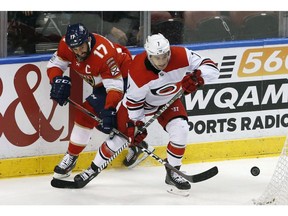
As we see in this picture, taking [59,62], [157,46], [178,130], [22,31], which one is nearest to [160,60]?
[157,46]

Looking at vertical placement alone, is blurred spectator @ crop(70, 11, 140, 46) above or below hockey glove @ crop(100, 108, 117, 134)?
above

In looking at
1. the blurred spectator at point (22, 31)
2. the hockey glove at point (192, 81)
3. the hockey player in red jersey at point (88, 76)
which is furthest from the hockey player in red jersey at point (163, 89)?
the blurred spectator at point (22, 31)

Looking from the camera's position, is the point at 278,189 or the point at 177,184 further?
the point at 177,184

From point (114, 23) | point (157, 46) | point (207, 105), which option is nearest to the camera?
point (157, 46)

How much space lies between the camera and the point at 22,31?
6.75 metres

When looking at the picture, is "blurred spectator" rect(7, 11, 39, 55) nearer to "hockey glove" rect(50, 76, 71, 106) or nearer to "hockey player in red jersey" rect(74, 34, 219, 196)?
"hockey glove" rect(50, 76, 71, 106)

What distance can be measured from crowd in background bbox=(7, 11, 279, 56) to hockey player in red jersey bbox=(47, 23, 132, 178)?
43 cm

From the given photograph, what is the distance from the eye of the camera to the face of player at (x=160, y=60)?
5.89 m

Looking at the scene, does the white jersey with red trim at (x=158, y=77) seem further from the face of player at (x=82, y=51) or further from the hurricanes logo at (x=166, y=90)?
the face of player at (x=82, y=51)

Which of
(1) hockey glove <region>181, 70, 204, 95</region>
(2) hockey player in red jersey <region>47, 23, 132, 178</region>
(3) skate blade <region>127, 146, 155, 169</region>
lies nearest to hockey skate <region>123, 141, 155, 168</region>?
(3) skate blade <region>127, 146, 155, 169</region>

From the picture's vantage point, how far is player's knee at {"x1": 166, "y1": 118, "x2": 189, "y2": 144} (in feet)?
19.9

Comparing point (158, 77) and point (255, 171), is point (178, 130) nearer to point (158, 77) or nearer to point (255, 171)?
point (158, 77)

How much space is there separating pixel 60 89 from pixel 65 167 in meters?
0.51
